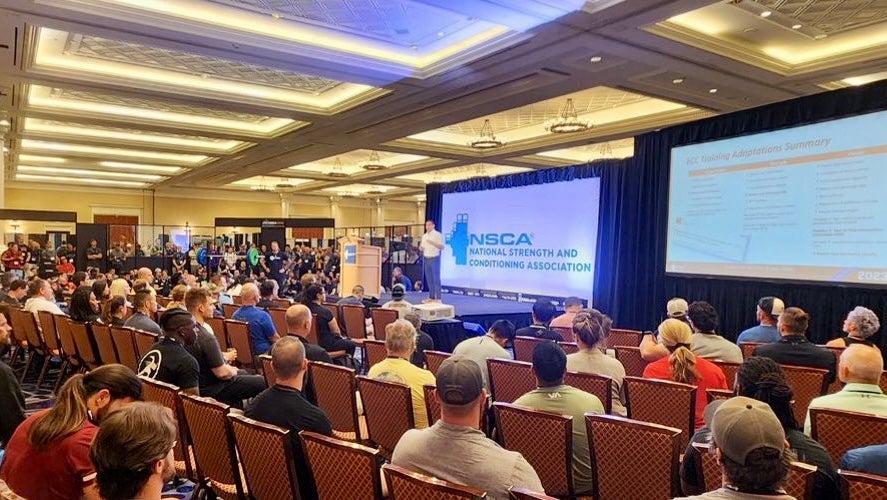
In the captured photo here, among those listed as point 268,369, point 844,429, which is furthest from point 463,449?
point 268,369

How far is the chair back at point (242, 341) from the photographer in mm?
5621

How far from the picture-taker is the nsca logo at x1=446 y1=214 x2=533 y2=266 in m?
11.8

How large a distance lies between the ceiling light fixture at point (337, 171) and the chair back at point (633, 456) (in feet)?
48.7

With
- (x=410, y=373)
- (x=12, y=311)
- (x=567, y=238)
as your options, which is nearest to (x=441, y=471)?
(x=410, y=373)

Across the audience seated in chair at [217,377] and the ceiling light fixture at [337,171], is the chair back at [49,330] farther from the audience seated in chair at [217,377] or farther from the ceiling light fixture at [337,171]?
the ceiling light fixture at [337,171]

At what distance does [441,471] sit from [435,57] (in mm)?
6668

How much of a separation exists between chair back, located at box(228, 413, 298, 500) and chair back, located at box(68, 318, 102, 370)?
3977 millimetres

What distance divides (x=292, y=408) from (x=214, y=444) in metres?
0.45

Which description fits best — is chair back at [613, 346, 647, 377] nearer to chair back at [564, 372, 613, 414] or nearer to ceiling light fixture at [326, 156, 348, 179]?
chair back at [564, 372, 613, 414]

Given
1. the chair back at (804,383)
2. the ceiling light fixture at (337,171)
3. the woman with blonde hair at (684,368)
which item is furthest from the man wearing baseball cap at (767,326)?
the ceiling light fixture at (337,171)

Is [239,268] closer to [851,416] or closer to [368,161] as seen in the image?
[368,161]

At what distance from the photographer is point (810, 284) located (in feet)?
20.8

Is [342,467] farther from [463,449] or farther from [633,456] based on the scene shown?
[633,456]

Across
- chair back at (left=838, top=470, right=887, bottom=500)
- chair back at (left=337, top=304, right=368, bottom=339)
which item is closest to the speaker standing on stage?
chair back at (left=337, top=304, right=368, bottom=339)
